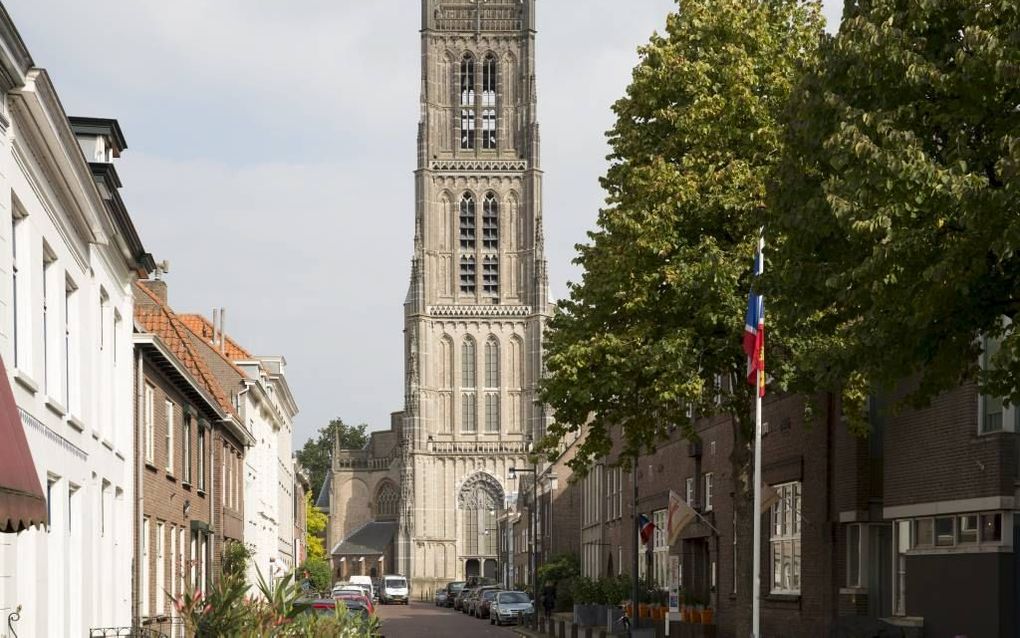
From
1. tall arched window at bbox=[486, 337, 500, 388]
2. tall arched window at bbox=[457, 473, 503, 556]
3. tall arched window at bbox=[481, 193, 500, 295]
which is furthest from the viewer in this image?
tall arched window at bbox=[457, 473, 503, 556]

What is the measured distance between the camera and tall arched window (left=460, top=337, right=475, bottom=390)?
134625mm

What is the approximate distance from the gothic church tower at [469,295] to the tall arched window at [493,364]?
0.08m

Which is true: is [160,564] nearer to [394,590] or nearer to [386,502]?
[394,590]

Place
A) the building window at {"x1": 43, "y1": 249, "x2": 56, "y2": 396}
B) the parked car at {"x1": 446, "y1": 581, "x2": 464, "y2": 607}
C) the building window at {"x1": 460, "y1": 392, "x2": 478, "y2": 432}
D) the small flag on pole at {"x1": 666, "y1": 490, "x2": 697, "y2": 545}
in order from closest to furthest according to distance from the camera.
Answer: the building window at {"x1": 43, "y1": 249, "x2": 56, "y2": 396}, the small flag on pole at {"x1": 666, "y1": 490, "x2": 697, "y2": 545}, the parked car at {"x1": 446, "y1": 581, "x2": 464, "y2": 607}, the building window at {"x1": 460, "y1": 392, "x2": 478, "y2": 432}

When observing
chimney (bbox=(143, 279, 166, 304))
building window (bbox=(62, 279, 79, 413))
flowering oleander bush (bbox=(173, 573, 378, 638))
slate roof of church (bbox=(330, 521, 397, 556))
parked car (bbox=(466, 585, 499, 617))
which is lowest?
slate roof of church (bbox=(330, 521, 397, 556))

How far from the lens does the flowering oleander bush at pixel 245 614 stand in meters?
16.9

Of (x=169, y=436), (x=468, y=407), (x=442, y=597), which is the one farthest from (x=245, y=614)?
(x=468, y=407)

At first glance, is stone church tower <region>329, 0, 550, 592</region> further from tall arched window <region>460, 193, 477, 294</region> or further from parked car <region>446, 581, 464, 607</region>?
parked car <region>446, 581, 464, 607</region>

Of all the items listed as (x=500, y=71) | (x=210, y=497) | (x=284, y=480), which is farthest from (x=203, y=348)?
(x=500, y=71)

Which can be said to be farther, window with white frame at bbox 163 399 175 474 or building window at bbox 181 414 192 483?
building window at bbox 181 414 192 483

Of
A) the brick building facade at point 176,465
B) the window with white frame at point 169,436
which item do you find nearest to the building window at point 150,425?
the brick building facade at point 176,465

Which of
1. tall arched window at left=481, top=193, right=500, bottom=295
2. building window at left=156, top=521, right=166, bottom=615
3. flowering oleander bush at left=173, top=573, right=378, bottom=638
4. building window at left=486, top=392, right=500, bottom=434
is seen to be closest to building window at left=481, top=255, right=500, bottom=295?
tall arched window at left=481, top=193, right=500, bottom=295

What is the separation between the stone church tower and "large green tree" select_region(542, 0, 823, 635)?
4061 inches

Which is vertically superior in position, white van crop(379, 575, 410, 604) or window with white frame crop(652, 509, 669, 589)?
window with white frame crop(652, 509, 669, 589)
